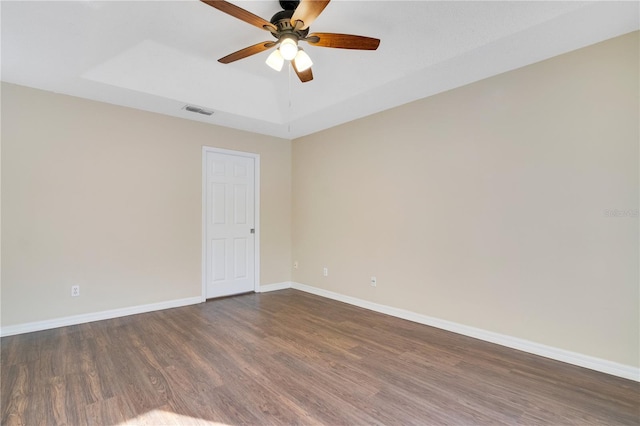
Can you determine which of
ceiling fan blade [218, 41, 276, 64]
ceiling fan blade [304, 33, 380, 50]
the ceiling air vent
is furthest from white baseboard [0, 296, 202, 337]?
ceiling fan blade [304, 33, 380, 50]

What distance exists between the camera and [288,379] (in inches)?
85.9

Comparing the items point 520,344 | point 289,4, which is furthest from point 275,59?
point 520,344

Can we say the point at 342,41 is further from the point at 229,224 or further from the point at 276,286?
the point at 276,286

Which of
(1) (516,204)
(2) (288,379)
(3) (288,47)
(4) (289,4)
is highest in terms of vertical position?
(4) (289,4)

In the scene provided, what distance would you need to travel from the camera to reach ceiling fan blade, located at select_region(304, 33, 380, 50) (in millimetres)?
2084

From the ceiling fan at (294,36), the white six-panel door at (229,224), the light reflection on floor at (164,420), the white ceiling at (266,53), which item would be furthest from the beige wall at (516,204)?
the light reflection on floor at (164,420)

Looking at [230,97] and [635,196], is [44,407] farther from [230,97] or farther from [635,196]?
[635,196]

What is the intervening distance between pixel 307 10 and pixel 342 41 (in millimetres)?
369

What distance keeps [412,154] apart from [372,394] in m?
2.48

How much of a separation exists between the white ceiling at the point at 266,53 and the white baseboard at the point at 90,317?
2.40 m

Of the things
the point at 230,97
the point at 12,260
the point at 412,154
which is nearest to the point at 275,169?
the point at 230,97

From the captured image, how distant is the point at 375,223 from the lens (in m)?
3.84

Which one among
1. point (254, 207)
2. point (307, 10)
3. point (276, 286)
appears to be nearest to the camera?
point (307, 10)

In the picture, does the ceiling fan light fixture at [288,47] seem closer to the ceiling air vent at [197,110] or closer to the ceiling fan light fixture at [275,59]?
the ceiling fan light fixture at [275,59]
